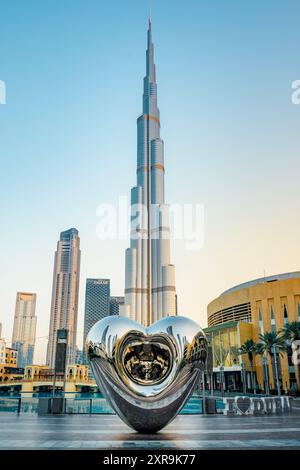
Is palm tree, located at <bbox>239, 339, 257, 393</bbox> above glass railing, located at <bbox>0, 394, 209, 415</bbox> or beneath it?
above

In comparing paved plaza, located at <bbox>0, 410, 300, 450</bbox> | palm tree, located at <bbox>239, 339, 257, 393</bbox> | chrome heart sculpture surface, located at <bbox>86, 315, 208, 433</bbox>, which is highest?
palm tree, located at <bbox>239, 339, 257, 393</bbox>

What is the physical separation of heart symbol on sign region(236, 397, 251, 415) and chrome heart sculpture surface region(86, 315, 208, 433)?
1035 cm

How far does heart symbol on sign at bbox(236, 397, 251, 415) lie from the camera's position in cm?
2077

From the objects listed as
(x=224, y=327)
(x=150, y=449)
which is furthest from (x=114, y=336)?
(x=224, y=327)

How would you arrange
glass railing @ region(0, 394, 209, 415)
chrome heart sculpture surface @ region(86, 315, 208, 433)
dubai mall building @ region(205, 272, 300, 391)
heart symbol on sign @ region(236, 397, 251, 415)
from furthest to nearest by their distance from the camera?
dubai mall building @ region(205, 272, 300, 391) < heart symbol on sign @ region(236, 397, 251, 415) < glass railing @ region(0, 394, 209, 415) < chrome heart sculpture surface @ region(86, 315, 208, 433)

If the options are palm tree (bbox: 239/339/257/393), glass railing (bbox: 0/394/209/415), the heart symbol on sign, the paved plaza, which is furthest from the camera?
palm tree (bbox: 239/339/257/393)

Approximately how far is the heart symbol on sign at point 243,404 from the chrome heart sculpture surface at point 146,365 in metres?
10.3

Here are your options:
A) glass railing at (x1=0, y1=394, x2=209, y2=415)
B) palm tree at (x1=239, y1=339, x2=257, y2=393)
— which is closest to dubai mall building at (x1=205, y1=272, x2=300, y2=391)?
palm tree at (x1=239, y1=339, x2=257, y2=393)

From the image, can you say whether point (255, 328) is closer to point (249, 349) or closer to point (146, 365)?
point (249, 349)

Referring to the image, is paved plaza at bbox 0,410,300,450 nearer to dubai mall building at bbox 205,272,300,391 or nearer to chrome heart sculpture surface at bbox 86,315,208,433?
chrome heart sculpture surface at bbox 86,315,208,433

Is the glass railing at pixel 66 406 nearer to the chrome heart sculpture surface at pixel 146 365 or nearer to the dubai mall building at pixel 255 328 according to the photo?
the chrome heart sculpture surface at pixel 146 365

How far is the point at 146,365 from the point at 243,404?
11.4 m

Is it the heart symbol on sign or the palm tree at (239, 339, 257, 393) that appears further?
the palm tree at (239, 339, 257, 393)
